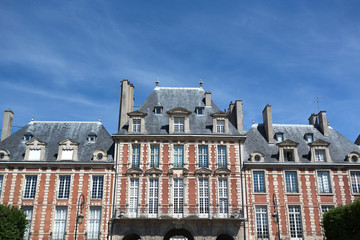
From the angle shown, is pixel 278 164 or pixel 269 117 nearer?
pixel 278 164

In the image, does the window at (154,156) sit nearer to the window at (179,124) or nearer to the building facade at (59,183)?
the window at (179,124)

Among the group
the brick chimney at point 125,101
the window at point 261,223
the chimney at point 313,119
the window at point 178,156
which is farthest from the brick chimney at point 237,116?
the brick chimney at point 125,101

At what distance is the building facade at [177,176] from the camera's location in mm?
25672

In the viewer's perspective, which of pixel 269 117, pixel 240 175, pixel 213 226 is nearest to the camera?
pixel 213 226

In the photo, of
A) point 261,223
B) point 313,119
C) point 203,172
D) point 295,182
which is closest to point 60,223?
point 203,172

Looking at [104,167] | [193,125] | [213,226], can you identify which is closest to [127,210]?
[104,167]

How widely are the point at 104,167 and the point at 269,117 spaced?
1323cm

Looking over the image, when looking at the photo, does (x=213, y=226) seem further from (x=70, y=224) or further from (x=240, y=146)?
(x=70, y=224)

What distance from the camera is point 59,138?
2978 cm

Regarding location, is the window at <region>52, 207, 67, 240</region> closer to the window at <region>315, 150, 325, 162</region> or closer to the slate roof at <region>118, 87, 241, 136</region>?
the slate roof at <region>118, 87, 241, 136</region>

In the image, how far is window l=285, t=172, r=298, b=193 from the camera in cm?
2744

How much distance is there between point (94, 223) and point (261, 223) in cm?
1132

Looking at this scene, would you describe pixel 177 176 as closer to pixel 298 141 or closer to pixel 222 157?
pixel 222 157

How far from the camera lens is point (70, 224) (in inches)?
1024
